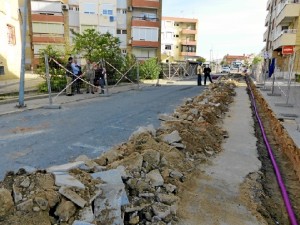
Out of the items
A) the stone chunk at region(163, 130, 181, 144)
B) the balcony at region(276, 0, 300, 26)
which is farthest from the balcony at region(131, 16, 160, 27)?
the stone chunk at region(163, 130, 181, 144)

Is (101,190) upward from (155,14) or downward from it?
downward

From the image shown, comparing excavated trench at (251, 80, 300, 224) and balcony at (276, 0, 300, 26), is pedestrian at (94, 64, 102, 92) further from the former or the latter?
balcony at (276, 0, 300, 26)

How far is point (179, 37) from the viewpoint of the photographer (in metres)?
68.7

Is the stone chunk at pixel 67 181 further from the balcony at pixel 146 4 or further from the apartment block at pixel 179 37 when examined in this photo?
the apartment block at pixel 179 37

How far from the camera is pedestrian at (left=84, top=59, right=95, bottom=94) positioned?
14.3m

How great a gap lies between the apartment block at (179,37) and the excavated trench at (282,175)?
2390 inches

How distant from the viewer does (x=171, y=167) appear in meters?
4.41

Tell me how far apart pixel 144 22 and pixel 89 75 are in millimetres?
26620

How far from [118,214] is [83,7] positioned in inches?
1484

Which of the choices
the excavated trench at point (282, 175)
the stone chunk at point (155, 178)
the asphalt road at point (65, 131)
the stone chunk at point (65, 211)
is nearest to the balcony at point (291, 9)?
the asphalt road at point (65, 131)

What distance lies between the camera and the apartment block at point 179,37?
67.1 meters

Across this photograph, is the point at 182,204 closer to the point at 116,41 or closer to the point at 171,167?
A: the point at 171,167

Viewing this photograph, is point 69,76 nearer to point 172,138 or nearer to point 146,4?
point 172,138

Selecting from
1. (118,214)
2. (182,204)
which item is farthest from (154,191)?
(118,214)
